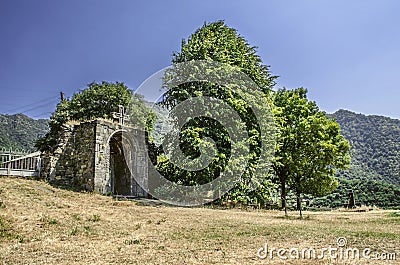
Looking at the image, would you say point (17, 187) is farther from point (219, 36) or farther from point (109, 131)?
point (219, 36)

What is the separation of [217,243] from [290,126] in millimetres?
18590

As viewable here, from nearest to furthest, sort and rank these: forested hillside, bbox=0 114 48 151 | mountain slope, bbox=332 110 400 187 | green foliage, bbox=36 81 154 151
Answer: green foliage, bbox=36 81 154 151, mountain slope, bbox=332 110 400 187, forested hillside, bbox=0 114 48 151

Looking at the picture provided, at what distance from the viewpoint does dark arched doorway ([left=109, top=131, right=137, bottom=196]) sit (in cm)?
1920

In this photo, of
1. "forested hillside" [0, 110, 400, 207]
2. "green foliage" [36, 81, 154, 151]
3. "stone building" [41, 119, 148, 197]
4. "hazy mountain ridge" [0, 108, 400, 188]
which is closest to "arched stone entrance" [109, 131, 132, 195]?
"stone building" [41, 119, 148, 197]

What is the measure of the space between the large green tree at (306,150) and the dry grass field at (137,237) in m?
14.0

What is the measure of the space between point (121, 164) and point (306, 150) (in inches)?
486

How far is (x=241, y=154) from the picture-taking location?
55.1 feet

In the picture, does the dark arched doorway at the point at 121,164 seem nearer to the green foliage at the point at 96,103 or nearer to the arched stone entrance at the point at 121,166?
the arched stone entrance at the point at 121,166

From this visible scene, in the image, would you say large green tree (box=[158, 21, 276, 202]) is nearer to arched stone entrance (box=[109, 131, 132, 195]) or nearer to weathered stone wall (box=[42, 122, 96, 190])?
arched stone entrance (box=[109, 131, 132, 195])

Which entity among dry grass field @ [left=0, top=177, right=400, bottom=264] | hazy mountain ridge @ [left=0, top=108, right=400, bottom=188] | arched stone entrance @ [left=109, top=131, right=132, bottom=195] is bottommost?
dry grass field @ [left=0, top=177, right=400, bottom=264]

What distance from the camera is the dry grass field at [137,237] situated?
18.6 feet

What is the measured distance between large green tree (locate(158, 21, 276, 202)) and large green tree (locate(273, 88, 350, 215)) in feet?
16.4

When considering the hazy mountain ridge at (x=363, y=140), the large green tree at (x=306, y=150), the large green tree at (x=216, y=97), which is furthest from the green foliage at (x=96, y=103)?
the large green tree at (x=306, y=150)

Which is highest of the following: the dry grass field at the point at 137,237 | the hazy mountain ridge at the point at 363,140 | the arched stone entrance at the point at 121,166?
the hazy mountain ridge at the point at 363,140
